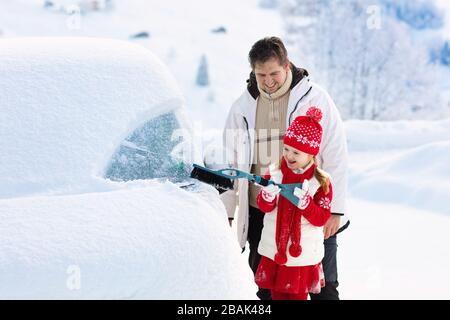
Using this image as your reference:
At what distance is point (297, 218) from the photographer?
2.45 metres

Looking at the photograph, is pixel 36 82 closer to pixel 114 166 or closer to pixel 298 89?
pixel 114 166

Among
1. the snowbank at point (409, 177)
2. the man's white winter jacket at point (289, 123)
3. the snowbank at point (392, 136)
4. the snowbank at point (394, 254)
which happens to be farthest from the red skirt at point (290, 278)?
the snowbank at point (392, 136)

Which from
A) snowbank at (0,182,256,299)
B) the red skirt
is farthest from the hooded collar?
snowbank at (0,182,256,299)

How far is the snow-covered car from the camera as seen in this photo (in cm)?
171

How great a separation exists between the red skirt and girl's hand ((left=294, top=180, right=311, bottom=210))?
309 millimetres

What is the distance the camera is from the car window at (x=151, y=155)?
6.94 feet

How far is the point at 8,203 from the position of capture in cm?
187

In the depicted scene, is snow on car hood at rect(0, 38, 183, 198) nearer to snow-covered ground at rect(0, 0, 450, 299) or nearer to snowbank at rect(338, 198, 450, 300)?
snow-covered ground at rect(0, 0, 450, 299)

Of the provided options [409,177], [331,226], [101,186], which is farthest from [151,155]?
[409,177]

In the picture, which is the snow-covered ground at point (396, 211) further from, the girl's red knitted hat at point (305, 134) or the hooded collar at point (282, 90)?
the girl's red knitted hat at point (305, 134)

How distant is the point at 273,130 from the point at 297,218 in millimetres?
484

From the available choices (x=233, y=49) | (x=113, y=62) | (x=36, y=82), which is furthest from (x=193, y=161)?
(x=233, y=49)

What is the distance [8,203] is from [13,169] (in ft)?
0.52

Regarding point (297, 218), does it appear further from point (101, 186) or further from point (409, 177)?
point (409, 177)
